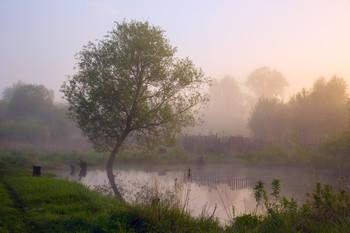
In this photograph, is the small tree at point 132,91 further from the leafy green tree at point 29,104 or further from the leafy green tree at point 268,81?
the leafy green tree at point 268,81

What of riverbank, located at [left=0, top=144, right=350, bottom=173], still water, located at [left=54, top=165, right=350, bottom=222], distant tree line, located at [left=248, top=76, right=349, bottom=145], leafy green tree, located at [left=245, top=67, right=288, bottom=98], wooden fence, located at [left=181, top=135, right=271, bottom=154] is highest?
leafy green tree, located at [left=245, top=67, right=288, bottom=98]

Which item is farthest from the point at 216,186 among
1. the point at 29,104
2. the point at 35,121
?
the point at 29,104

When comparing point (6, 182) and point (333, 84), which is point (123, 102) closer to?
point (6, 182)

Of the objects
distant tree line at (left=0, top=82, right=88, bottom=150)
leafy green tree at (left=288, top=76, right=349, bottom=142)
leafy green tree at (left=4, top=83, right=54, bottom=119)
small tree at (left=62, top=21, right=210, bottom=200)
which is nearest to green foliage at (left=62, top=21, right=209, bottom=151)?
small tree at (left=62, top=21, right=210, bottom=200)

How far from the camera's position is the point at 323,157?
22109mm

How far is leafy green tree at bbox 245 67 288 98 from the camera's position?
91.9m

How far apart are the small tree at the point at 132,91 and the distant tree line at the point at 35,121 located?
14.6 meters

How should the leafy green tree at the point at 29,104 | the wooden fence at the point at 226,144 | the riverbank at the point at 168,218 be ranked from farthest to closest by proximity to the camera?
the leafy green tree at the point at 29,104 < the wooden fence at the point at 226,144 < the riverbank at the point at 168,218

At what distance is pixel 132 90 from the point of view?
18734 millimetres

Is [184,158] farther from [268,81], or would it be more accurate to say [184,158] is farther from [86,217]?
[268,81]

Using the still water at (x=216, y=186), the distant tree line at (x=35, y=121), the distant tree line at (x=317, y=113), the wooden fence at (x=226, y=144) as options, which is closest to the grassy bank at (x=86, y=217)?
the still water at (x=216, y=186)

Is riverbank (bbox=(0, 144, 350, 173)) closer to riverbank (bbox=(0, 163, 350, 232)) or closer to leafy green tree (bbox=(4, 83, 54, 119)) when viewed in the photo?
riverbank (bbox=(0, 163, 350, 232))

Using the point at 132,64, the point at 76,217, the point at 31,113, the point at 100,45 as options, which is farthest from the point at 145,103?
the point at 31,113

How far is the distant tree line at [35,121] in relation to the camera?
36125mm
